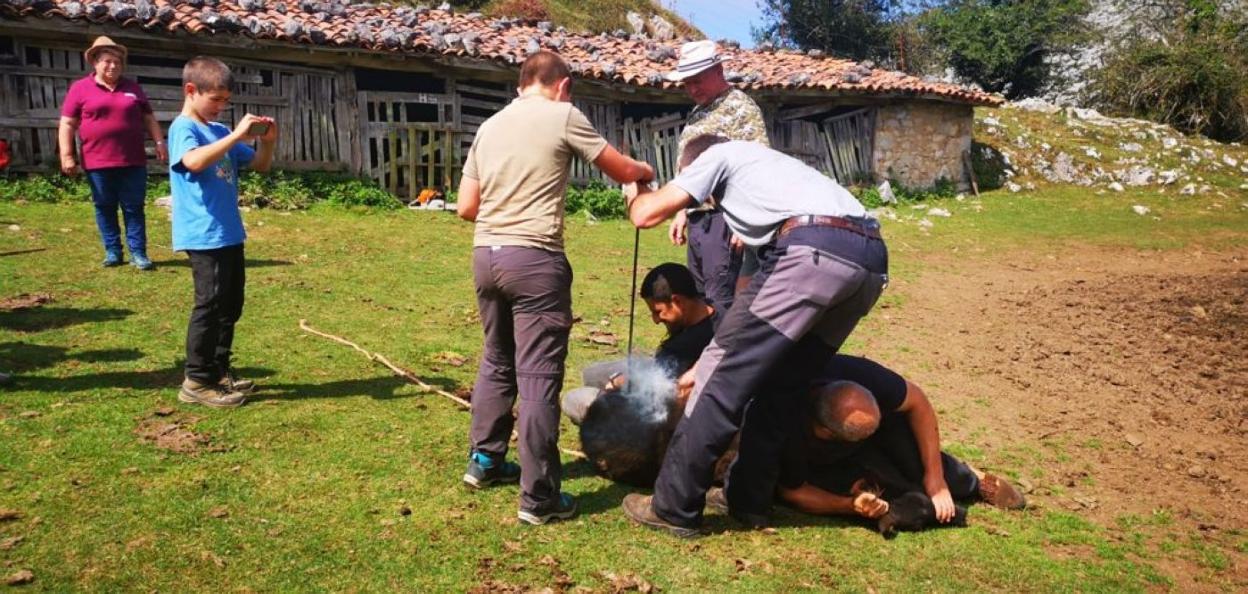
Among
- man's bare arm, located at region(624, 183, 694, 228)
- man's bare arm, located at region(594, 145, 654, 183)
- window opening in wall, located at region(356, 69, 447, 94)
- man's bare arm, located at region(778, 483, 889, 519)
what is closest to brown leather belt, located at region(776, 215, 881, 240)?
man's bare arm, located at region(624, 183, 694, 228)

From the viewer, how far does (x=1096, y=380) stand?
6.45 meters

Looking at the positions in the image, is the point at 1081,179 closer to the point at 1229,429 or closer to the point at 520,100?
the point at 1229,429

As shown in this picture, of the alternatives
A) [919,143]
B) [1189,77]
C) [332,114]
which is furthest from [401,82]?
[1189,77]

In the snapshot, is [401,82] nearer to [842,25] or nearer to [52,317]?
[52,317]

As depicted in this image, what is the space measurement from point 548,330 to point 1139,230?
618 inches

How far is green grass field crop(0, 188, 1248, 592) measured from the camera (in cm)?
327

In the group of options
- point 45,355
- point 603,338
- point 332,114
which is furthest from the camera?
point 332,114

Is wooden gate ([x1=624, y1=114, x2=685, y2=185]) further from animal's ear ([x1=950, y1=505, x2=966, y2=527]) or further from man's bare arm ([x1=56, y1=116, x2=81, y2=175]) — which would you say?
animal's ear ([x1=950, y1=505, x2=966, y2=527])

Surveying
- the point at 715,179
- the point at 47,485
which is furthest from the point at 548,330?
the point at 47,485

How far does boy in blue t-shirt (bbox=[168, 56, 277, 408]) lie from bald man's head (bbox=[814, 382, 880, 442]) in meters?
3.11

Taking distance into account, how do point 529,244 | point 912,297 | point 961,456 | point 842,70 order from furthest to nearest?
point 842,70 < point 912,297 < point 961,456 < point 529,244

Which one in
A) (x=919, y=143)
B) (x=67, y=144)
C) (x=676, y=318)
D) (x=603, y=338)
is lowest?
(x=603, y=338)

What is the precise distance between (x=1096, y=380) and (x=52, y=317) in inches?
308

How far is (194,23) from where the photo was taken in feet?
43.0
